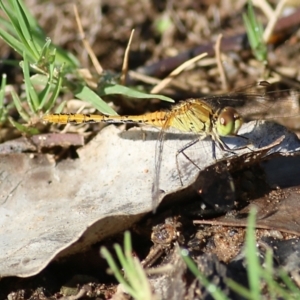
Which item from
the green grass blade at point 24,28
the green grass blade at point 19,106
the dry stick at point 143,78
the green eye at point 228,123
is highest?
the green grass blade at point 24,28

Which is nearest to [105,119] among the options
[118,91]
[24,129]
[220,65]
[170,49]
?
[118,91]

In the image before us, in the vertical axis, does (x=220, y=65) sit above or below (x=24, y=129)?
below

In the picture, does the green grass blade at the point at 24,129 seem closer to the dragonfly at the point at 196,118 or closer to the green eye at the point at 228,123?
the dragonfly at the point at 196,118

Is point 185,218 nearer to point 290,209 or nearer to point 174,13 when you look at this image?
point 290,209

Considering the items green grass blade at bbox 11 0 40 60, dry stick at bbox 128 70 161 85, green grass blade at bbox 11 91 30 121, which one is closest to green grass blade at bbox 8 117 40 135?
green grass blade at bbox 11 91 30 121

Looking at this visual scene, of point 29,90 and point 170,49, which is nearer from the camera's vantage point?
point 29,90

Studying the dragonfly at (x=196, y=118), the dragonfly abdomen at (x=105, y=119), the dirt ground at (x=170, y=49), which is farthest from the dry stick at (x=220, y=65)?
the dragonfly abdomen at (x=105, y=119)

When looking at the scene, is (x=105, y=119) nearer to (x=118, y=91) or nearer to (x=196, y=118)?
(x=118, y=91)

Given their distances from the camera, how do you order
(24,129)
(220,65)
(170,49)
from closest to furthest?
(24,129) → (220,65) → (170,49)

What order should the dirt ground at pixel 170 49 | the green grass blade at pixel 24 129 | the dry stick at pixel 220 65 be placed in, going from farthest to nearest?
the dry stick at pixel 220 65 < the green grass blade at pixel 24 129 < the dirt ground at pixel 170 49
